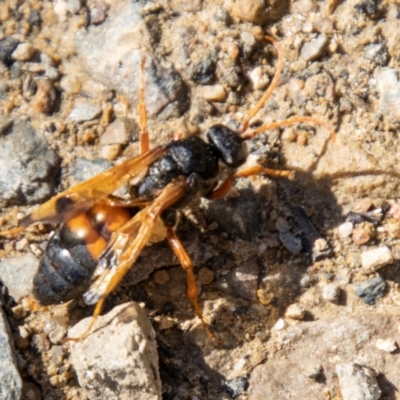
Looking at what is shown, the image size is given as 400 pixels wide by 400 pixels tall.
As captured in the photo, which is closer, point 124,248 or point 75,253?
point 124,248

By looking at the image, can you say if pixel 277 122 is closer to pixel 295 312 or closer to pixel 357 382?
pixel 295 312

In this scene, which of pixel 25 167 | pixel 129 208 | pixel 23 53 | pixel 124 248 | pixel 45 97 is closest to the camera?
pixel 124 248

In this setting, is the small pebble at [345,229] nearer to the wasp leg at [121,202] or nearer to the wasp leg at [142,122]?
the wasp leg at [121,202]

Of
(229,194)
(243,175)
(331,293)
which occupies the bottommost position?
(331,293)

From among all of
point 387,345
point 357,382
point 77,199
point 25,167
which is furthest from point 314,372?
point 25,167

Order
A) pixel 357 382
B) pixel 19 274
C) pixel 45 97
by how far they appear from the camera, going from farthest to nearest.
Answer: pixel 45 97, pixel 19 274, pixel 357 382

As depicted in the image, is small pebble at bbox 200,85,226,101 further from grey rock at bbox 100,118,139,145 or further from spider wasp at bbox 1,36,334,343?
grey rock at bbox 100,118,139,145

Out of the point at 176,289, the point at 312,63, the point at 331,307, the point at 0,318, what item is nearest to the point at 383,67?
the point at 312,63
